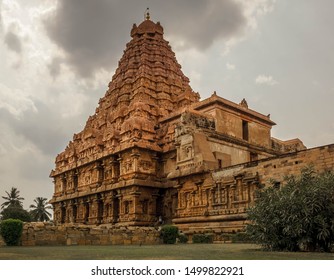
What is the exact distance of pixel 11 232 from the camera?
51.6ft

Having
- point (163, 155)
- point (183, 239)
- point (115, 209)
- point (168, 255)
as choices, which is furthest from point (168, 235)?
point (115, 209)

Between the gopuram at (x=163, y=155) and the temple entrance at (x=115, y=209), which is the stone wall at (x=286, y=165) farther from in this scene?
the temple entrance at (x=115, y=209)

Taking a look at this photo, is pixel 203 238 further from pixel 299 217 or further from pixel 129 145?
pixel 129 145

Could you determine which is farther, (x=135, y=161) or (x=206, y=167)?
(x=135, y=161)

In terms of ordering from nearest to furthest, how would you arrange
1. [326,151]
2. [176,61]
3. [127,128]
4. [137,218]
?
1. [326,151]
2. [137,218]
3. [127,128]
4. [176,61]

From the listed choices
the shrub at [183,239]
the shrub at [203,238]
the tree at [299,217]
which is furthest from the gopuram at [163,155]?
the tree at [299,217]

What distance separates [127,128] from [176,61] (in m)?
13.2

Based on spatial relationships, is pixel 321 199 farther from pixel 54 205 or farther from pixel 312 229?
pixel 54 205

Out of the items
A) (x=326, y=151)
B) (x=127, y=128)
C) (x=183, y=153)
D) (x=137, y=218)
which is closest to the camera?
(x=326, y=151)

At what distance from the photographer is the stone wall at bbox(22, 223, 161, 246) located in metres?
16.7

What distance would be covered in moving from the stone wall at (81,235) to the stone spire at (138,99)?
11730 millimetres

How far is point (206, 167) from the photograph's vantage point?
2234 cm

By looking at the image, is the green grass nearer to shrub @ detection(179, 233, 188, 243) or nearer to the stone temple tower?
shrub @ detection(179, 233, 188, 243)
